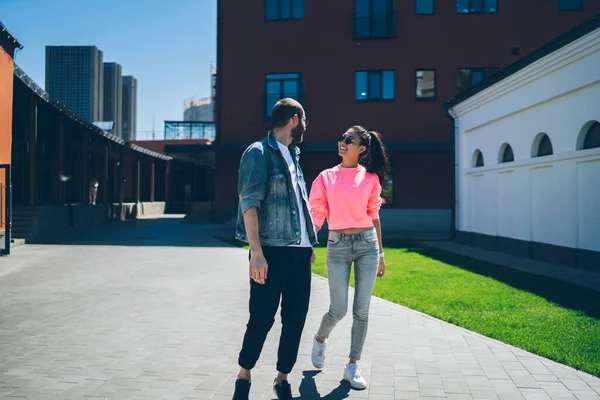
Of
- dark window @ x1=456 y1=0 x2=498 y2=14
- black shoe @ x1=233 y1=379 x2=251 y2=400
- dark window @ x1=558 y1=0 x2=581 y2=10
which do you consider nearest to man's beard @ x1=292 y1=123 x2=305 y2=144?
black shoe @ x1=233 y1=379 x2=251 y2=400

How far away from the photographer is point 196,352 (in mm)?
5422

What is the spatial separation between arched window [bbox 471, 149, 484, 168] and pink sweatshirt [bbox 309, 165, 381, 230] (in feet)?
44.7

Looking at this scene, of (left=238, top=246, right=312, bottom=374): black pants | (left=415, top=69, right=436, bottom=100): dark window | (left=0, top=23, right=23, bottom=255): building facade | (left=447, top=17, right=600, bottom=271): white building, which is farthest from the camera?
(left=415, top=69, right=436, bottom=100): dark window

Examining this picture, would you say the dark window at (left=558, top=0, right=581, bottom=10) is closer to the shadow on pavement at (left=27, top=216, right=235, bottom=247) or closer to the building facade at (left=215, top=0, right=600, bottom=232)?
the building facade at (left=215, top=0, right=600, bottom=232)

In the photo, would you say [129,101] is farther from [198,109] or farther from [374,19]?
[374,19]

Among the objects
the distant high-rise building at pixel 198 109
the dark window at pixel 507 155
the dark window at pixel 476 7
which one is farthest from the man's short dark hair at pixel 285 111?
the distant high-rise building at pixel 198 109

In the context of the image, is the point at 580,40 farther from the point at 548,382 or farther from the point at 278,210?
the point at 278,210

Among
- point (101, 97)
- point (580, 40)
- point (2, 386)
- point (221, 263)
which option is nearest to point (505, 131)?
point (580, 40)

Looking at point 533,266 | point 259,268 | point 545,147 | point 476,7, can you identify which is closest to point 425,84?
A: point 476,7

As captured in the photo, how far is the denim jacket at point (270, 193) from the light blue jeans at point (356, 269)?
0.75 m

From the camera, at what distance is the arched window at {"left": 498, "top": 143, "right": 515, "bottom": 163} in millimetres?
15273

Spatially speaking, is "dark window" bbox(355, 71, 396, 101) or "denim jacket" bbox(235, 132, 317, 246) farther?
"dark window" bbox(355, 71, 396, 101)

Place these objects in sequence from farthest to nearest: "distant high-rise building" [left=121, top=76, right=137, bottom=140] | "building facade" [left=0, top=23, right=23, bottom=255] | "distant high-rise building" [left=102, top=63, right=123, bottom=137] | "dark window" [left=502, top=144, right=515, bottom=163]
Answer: "distant high-rise building" [left=121, top=76, right=137, bottom=140]
"distant high-rise building" [left=102, top=63, right=123, bottom=137]
"dark window" [left=502, top=144, right=515, bottom=163]
"building facade" [left=0, top=23, right=23, bottom=255]

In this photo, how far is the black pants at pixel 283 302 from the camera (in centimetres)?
379
